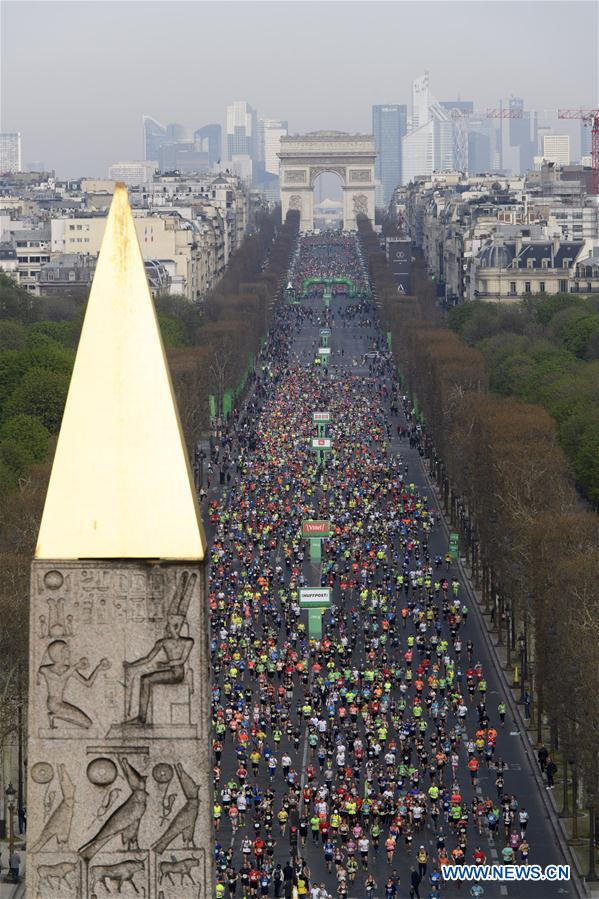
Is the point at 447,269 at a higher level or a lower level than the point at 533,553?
higher

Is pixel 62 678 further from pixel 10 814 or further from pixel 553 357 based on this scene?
pixel 553 357

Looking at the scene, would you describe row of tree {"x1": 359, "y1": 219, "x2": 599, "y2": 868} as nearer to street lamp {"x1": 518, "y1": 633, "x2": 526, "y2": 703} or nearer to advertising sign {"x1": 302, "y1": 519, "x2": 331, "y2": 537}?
street lamp {"x1": 518, "y1": 633, "x2": 526, "y2": 703}

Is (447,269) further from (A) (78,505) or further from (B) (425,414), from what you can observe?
(A) (78,505)

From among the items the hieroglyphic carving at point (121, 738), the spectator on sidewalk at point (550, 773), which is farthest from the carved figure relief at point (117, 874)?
the spectator on sidewalk at point (550, 773)

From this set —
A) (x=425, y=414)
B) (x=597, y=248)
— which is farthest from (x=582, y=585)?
(x=597, y=248)

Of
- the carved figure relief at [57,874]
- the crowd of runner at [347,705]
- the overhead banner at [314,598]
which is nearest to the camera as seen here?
the carved figure relief at [57,874]

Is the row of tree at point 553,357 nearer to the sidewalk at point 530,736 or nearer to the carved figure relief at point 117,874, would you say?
the sidewalk at point 530,736

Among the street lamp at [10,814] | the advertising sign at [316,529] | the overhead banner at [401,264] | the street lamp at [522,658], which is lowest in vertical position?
the street lamp at [10,814]
